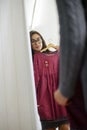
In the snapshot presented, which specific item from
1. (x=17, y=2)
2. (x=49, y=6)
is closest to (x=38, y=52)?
(x=17, y=2)

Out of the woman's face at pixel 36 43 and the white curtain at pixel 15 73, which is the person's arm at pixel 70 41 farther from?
the woman's face at pixel 36 43

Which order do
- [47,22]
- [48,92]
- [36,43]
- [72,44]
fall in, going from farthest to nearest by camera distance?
1. [47,22]
2. [36,43]
3. [48,92]
4. [72,44]

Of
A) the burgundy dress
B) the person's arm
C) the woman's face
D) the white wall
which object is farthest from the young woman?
the person's arm

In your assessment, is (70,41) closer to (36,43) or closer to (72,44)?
(72,44)

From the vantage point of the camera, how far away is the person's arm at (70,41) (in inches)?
22.0

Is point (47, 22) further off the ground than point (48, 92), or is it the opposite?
point (47, 22)

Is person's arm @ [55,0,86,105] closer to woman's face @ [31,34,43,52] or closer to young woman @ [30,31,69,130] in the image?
young woman @ [30,31,69,130]

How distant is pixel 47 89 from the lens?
6.54ft

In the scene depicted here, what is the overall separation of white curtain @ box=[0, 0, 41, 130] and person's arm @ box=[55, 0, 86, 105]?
1320mm

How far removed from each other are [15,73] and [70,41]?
1.50 metres

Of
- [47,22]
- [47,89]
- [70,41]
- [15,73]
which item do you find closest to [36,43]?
[15,73]

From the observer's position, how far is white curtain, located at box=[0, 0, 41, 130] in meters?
1.93

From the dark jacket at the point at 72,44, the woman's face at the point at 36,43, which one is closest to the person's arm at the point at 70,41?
the dark jacket at the point at 72,44

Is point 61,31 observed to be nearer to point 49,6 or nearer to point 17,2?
point 17,2
